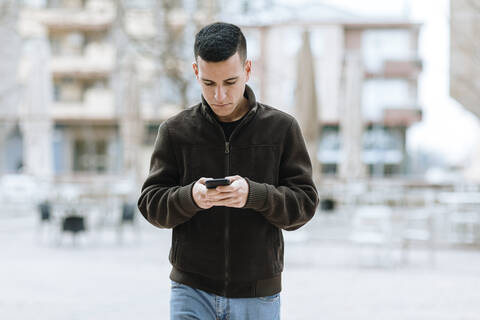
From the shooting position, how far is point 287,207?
2.13 meters

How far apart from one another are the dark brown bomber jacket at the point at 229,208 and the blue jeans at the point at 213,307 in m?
0.03

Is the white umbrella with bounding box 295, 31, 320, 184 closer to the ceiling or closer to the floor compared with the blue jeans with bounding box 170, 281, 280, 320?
closer to the ceiling

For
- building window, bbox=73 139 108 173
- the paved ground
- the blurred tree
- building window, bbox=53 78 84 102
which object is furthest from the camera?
building window, bbox=73 139 108 173

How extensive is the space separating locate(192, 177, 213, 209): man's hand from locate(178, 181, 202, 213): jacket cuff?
2cm

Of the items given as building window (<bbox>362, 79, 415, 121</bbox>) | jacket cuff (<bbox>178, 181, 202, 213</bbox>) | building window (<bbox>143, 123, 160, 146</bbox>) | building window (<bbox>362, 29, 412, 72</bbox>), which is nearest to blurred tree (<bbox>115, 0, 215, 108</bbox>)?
jacket cuff (<bbox>178, 181, 202, 213</bbox>)

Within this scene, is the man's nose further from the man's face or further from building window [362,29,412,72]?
building window [362,29,412,72]

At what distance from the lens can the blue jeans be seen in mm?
2180

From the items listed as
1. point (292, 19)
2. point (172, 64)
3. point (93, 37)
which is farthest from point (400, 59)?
point (172, 64)

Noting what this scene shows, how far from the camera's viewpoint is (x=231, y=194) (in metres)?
1.96

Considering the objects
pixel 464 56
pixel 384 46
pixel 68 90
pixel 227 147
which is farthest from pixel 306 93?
pixel 68 90

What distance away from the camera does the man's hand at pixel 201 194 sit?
197cm

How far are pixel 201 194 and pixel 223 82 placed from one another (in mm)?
372

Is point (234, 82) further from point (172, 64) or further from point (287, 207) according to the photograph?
point (172, 64)

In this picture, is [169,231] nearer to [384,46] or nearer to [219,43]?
[219,43]
